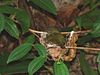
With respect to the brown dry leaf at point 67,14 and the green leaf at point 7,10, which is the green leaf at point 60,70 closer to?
the green leaf at point 7,10

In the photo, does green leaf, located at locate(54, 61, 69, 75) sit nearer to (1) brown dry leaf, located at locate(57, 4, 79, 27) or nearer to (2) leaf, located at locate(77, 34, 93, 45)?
(2) leaf, located at locate(77, 34, 93, 45)

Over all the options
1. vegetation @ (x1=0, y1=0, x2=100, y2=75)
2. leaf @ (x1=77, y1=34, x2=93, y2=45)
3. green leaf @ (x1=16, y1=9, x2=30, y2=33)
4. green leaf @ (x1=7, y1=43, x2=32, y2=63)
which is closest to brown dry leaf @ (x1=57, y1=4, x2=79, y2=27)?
vegetation @ (x1=0, y1=0, x2=100, y2=75)

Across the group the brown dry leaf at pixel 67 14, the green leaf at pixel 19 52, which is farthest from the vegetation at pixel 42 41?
the brown dry leaf at pixel 67 14

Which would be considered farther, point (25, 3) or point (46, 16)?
point (46, 16)

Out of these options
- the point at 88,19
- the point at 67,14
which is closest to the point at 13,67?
the point at 88,19

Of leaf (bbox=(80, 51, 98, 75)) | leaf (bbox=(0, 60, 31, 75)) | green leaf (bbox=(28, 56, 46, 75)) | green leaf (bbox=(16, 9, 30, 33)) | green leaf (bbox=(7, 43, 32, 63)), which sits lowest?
leaf (bbox=(80, 51, 98, 75))

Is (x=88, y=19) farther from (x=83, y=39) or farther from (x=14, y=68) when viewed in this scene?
(x=14, y=68)

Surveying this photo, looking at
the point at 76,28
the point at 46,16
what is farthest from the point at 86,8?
the point at 76,28

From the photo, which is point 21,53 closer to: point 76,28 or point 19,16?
point 19,16
